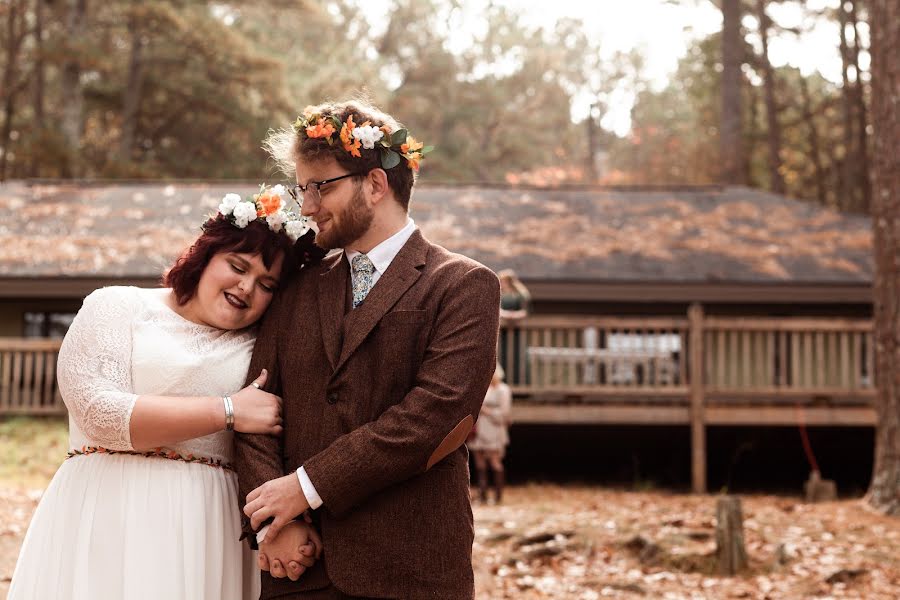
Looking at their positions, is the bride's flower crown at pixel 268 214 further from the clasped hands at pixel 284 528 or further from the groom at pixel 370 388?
the clasped hands at pixel 284 528

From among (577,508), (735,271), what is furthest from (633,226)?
(577,508)

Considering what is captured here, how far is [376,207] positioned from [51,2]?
99.9 feet

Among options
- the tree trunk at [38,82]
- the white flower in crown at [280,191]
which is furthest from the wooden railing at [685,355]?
the tree trunk at [38,82]

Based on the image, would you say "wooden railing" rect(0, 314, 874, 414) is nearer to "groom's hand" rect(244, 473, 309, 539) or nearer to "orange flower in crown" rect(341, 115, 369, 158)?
"orange flower in crown" rect(341, 115, 369, 158)

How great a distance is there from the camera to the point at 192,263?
3529mm

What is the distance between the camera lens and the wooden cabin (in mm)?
13844

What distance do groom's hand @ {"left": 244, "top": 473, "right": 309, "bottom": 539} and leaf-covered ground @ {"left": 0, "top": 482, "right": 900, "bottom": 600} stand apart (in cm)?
418

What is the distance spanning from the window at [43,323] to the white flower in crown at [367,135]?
16.2 m

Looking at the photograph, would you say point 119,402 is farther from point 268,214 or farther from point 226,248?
point 268,214

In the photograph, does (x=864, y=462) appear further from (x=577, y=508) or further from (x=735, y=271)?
(x=577, y=508)

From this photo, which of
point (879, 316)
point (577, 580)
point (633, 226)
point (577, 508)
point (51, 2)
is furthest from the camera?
point (51, 2)

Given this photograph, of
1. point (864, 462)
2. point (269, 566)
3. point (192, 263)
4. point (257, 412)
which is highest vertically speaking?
point (192, 263)

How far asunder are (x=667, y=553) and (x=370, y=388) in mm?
5606

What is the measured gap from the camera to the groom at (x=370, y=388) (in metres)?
2.98
